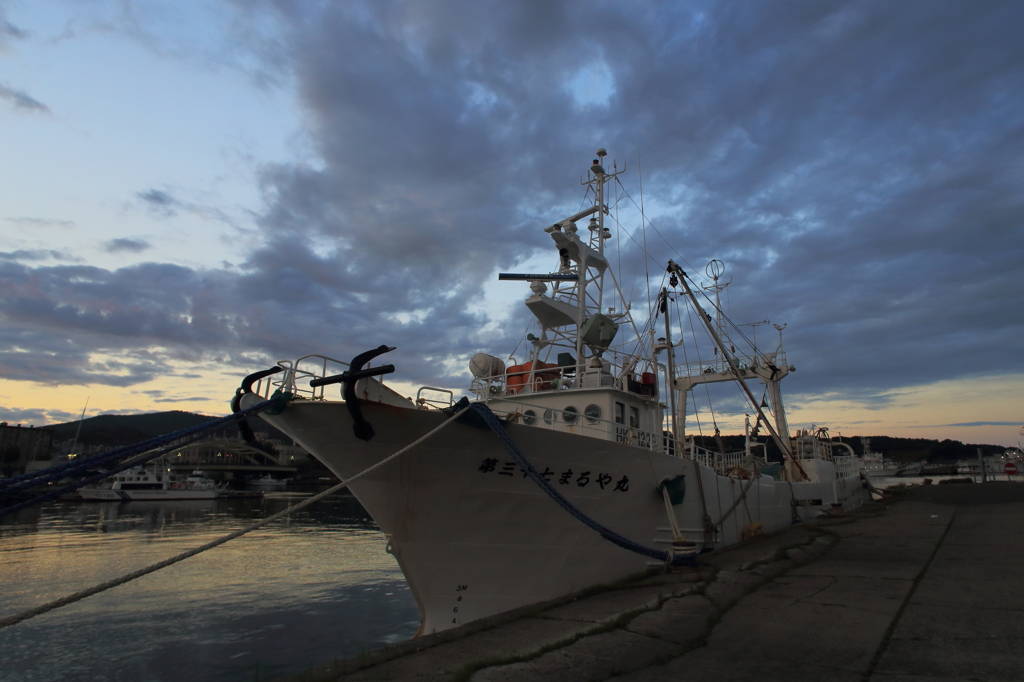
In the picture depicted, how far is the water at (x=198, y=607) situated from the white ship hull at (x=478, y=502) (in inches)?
148

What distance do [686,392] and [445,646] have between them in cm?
2110

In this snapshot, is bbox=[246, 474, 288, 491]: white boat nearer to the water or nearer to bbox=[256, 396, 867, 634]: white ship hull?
the water

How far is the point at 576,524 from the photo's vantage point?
33.8 feet

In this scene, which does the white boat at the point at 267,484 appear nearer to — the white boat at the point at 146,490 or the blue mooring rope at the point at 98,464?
the white boat at the point at 146,490

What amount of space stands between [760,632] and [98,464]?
7.73 meters

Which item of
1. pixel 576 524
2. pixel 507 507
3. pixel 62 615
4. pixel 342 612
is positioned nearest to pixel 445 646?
pixel 507 507

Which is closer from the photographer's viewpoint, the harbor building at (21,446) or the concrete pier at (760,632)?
the concrete pier at (760,632)

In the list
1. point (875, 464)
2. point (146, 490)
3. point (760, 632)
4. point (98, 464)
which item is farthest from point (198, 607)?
point (875, 464)

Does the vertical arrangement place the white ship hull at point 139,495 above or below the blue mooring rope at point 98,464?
below

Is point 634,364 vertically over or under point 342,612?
over

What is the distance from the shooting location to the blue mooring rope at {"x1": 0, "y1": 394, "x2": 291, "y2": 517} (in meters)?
5.07

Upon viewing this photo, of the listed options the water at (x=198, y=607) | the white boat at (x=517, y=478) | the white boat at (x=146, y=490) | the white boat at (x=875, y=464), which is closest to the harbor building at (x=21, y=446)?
the white boat at (x=146, y=490)

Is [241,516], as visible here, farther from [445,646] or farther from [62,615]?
[445,646]

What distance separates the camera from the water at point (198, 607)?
11.2 meters
